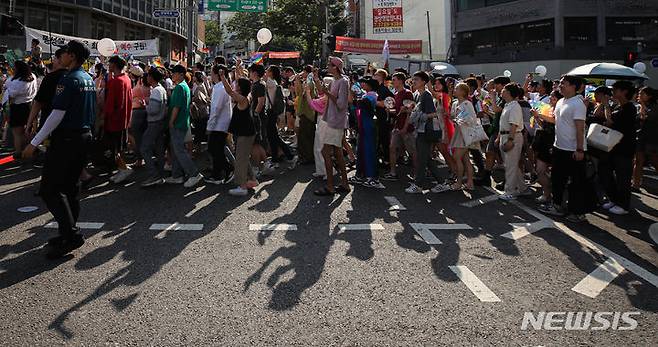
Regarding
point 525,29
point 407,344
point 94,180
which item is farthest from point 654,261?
point 525,29

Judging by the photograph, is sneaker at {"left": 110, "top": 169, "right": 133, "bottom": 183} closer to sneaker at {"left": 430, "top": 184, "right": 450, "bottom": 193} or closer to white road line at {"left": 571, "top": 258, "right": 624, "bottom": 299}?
sneaker at {"left": 430, "top": 184, "right": 450, "bottom": 193}

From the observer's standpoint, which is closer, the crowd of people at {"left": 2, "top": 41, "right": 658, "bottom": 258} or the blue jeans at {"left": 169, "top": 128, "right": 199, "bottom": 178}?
the crowd of people at {"left": 2, "top": 41, "right": 658, "bottom": 258}

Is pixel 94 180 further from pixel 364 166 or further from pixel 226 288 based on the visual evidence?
pixel 226 288

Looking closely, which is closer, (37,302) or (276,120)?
(37,302)

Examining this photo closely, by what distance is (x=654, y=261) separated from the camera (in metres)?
4.81

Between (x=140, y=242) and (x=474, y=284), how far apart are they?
124 inches

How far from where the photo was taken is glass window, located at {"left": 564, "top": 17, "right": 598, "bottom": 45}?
29.7 meters

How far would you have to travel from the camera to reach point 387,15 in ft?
143

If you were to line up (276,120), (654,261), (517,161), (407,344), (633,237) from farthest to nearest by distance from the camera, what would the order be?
(276,120)
(517,161)
(633,237)
(654,261)
(407,344)

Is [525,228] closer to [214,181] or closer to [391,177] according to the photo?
[391,177]

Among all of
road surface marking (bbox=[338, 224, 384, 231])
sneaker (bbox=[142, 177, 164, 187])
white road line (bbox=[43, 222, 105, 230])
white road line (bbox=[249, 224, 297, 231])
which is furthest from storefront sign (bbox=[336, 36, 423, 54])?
white road line (bbox=[43, 222, 105, 230])

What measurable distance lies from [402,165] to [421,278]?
5978mm

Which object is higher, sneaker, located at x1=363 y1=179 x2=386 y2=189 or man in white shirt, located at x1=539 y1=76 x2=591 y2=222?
man in white shirt, located at x1=539 y1=76 x2=591 y2=222

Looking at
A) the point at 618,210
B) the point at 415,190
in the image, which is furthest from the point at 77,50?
the point at 618,210
